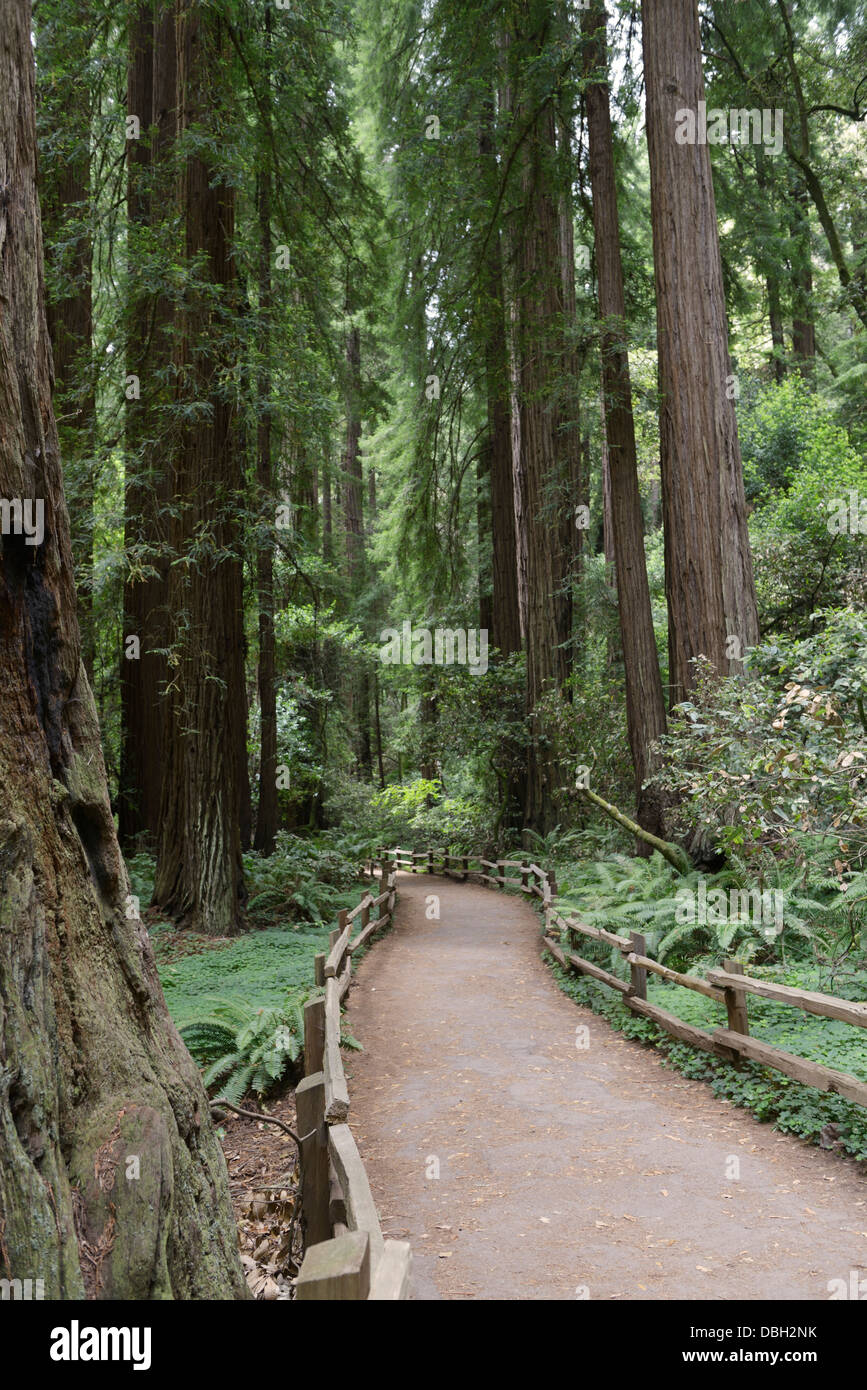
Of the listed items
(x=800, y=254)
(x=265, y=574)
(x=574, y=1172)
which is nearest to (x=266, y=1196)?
(x=574, y=1172)

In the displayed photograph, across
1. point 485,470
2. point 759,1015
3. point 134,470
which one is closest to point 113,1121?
point 759,1015

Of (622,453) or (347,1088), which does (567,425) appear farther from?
(347,1088)

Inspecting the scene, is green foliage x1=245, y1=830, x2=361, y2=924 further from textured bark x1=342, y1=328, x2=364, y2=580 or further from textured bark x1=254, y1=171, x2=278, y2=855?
textured bark x1=342, y1=328, x2=364, y2=580

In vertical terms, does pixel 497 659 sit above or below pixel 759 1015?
above

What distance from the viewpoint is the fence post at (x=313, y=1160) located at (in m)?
4.22

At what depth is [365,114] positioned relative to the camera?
24.4m

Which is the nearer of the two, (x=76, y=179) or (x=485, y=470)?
(x=76, y=179)

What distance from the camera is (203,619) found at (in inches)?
464

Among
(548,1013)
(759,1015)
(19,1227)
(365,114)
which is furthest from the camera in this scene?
(365,114)

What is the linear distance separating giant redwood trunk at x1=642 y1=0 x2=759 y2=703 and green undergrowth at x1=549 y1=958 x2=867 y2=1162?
4.28 meters

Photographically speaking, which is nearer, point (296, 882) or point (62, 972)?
point (62, 972)

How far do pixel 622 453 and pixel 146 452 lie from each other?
704 centimetres

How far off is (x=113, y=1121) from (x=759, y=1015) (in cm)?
588
